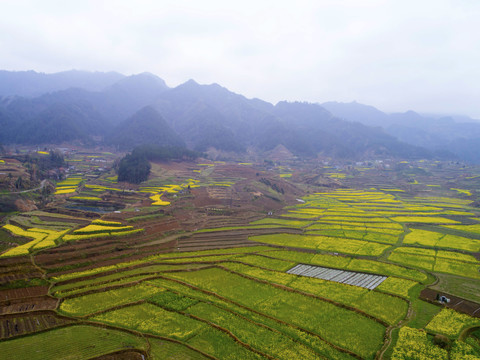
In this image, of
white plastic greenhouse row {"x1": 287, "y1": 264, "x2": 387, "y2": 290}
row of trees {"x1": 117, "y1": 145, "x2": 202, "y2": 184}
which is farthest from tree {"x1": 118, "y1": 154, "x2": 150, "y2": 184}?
white plastic greenhouse row {"x1": 287, "y1": 264, "x2": 387, "y2": 290}

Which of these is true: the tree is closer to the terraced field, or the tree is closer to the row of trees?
the row of trees

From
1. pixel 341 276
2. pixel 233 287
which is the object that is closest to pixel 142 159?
pixel 233 287

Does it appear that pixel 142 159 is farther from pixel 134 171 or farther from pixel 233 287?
pixel 233 287

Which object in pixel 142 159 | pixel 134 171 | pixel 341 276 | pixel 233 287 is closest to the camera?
pixel 233 287

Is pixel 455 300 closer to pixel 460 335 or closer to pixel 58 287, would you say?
pixel 460 335

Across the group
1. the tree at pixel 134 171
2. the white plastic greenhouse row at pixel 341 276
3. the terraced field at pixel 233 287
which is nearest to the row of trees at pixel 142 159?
the tree at pixel 134 171

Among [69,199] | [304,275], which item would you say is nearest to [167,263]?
[304,275]

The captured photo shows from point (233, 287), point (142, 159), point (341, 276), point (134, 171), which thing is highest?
point (142, 159)
